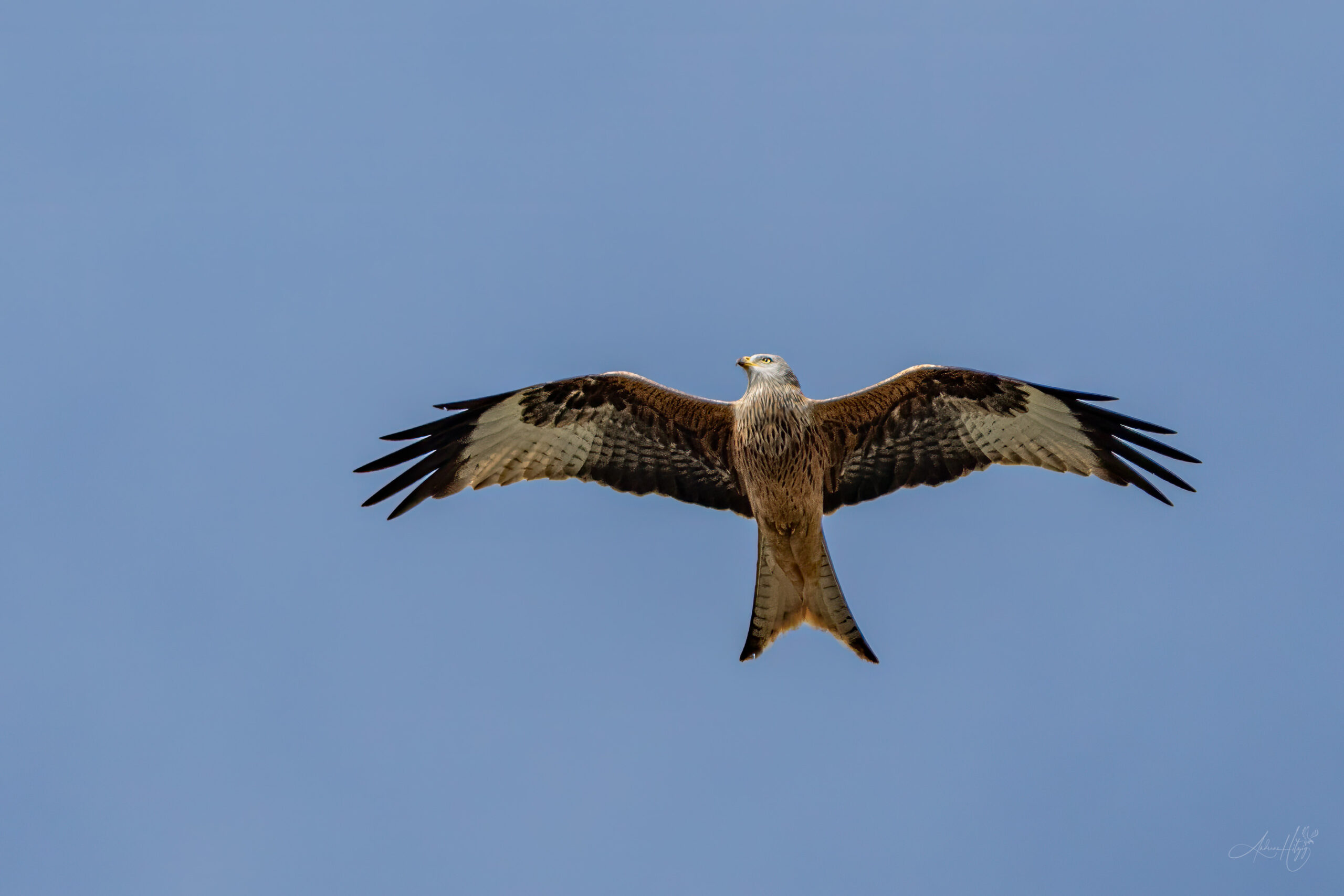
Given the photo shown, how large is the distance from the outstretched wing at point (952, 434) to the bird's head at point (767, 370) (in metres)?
0.34

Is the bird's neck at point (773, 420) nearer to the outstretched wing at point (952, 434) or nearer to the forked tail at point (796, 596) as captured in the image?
the outstretched wing at point (952, 434)

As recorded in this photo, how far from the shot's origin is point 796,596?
8.64m

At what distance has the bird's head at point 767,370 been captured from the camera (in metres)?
8.36

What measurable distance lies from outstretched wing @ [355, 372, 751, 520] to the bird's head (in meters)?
0.34

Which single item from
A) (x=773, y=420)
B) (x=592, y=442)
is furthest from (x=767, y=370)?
(x=592, y=442)

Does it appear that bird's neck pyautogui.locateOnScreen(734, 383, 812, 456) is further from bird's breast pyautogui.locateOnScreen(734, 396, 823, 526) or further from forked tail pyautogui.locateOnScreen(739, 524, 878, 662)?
forked tail pyautogui.locateOnScreen(739, 524, 878, 662)

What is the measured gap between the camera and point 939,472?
29.2ft

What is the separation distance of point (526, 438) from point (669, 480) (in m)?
1.23

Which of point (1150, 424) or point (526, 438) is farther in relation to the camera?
point (526, 438)

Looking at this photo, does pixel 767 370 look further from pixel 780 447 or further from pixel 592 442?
pixel 592 442

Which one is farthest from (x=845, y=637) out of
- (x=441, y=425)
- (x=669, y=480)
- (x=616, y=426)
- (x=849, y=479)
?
(x=441, y=425)

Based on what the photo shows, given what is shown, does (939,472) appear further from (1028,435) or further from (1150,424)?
(1150,424)

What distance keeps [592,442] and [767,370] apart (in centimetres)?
157

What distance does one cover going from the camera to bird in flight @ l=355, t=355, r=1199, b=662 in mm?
8383
